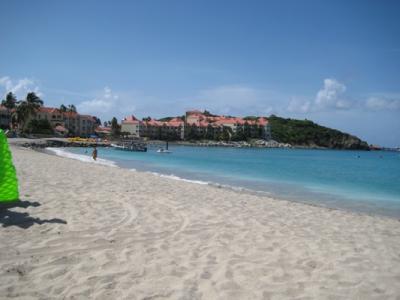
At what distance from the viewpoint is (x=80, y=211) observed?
25.2ft

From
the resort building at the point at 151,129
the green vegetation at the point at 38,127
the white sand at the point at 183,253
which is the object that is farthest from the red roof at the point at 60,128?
the white sand at the point at 183,253

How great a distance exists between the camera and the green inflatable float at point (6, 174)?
666cm

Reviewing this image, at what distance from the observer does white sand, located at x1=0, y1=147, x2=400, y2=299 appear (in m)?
4.23

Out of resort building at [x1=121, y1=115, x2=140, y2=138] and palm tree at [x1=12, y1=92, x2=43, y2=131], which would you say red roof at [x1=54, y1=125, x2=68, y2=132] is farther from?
resort building at [x1=121, y1=115, x2=140, y2=138]

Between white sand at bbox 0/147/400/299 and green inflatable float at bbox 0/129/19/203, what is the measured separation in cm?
39

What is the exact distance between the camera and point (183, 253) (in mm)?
5480

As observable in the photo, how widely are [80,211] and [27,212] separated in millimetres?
1069

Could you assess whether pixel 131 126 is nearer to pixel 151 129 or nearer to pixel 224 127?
pixel 151 129

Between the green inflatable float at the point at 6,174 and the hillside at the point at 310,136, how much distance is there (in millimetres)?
168764

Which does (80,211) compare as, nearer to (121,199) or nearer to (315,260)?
(121,199)

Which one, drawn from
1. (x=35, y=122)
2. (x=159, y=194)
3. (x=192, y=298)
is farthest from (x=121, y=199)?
(x=35, y=122)

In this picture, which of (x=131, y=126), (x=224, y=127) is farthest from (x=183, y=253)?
(x=224, y=127)

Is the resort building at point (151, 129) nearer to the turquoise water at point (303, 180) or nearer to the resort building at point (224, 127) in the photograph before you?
the resort building at point (224, 127)

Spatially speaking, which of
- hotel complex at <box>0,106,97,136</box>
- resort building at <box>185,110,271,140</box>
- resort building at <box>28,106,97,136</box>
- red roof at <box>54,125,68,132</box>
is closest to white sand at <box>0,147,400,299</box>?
red roof at <box>54,125,68,132</box>
